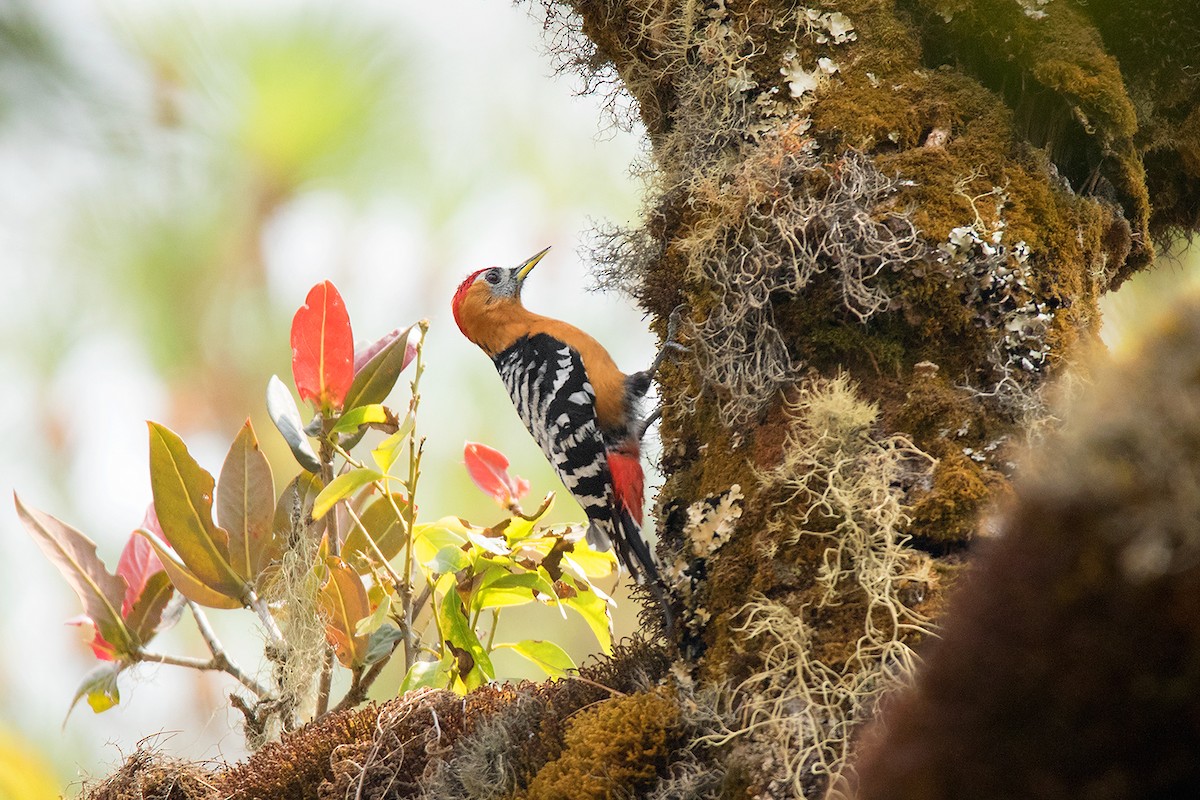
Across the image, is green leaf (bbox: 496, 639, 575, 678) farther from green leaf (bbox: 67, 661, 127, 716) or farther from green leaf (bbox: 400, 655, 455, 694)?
green leaf (bbox: 67, 661, 127, 716)

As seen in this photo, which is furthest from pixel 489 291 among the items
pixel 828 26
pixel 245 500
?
pixel 828 26

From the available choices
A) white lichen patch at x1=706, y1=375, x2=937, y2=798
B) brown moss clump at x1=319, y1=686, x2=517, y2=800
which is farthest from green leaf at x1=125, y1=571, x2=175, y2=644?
white lichen patch at x1=706, y1=375, x2=937, y2=798

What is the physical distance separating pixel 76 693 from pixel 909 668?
1710 mm

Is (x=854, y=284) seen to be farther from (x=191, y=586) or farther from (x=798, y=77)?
(x=191, y=586)

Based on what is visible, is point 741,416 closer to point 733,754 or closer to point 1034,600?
point 733,754

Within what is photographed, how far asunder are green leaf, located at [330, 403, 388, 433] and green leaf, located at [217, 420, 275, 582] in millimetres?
192

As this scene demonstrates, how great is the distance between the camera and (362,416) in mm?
1935

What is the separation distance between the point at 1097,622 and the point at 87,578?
6.59ft

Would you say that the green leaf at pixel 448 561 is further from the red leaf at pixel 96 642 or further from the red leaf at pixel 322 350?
the red leaf at pixel 96 642

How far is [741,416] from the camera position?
171 cm

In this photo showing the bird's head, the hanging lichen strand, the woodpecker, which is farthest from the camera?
the bird's head

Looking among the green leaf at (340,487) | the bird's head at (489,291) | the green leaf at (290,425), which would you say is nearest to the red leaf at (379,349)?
the green leaf at (290,425)

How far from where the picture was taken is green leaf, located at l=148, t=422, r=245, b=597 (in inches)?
77.0

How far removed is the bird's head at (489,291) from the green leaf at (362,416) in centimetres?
152
